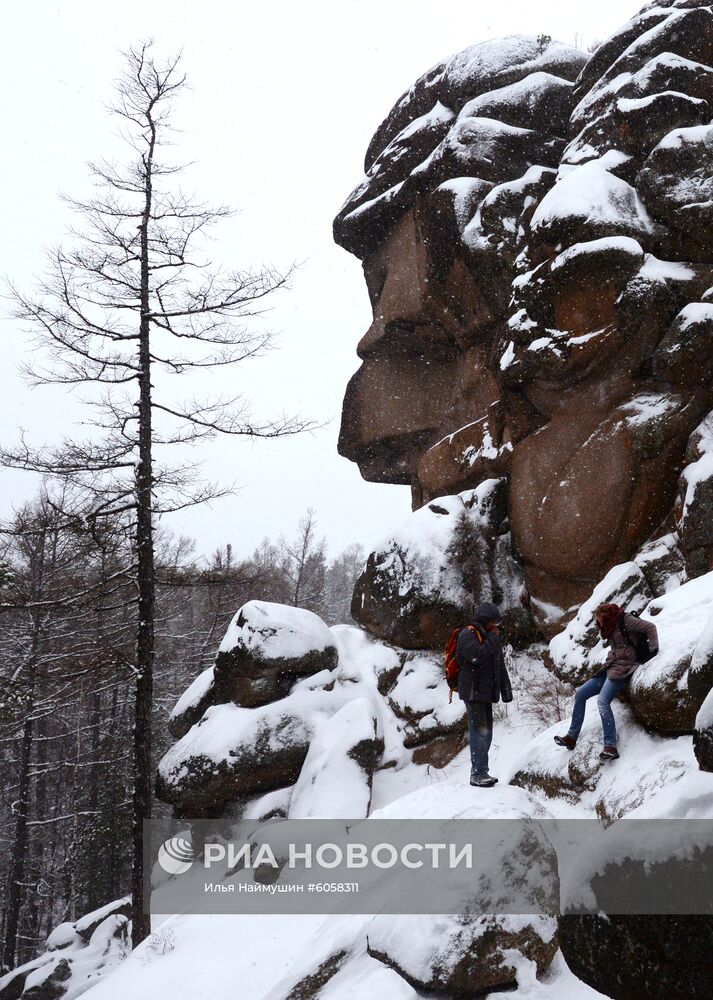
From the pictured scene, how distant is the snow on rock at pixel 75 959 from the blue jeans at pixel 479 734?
10008mm

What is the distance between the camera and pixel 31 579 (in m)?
16.9

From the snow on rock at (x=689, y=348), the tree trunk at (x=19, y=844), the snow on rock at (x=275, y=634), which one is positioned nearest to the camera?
the snow on rock at (x=689, y=348)

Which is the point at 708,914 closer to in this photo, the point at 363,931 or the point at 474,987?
the point at 474,987

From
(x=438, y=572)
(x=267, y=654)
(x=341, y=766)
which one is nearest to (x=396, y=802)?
(x=341, y=766)

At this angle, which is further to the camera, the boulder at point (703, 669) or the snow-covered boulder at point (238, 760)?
the snow-covered boulder at point (238, 760)

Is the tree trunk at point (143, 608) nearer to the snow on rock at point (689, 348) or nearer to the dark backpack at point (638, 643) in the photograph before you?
the dark backpack at point (638, 643)

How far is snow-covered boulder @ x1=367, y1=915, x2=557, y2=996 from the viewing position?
4668 mm

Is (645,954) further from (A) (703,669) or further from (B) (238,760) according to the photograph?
(B) (238,760)

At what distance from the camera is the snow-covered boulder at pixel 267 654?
1301cm

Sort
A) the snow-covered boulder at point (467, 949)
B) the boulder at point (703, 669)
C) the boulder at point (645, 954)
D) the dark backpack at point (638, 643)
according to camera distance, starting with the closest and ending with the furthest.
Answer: the boulder at point (645, 954)
the boulder at point (703, 669)
the snow-covered boulder at point (467, 949)
the dark backpack at point (638, 643)

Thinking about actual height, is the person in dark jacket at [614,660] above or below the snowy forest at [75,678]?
above

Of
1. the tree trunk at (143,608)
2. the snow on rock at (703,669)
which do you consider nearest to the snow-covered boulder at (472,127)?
the tree trunk at (143,608)

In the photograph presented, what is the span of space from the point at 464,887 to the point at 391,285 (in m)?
17.0

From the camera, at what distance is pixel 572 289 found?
12.7m
